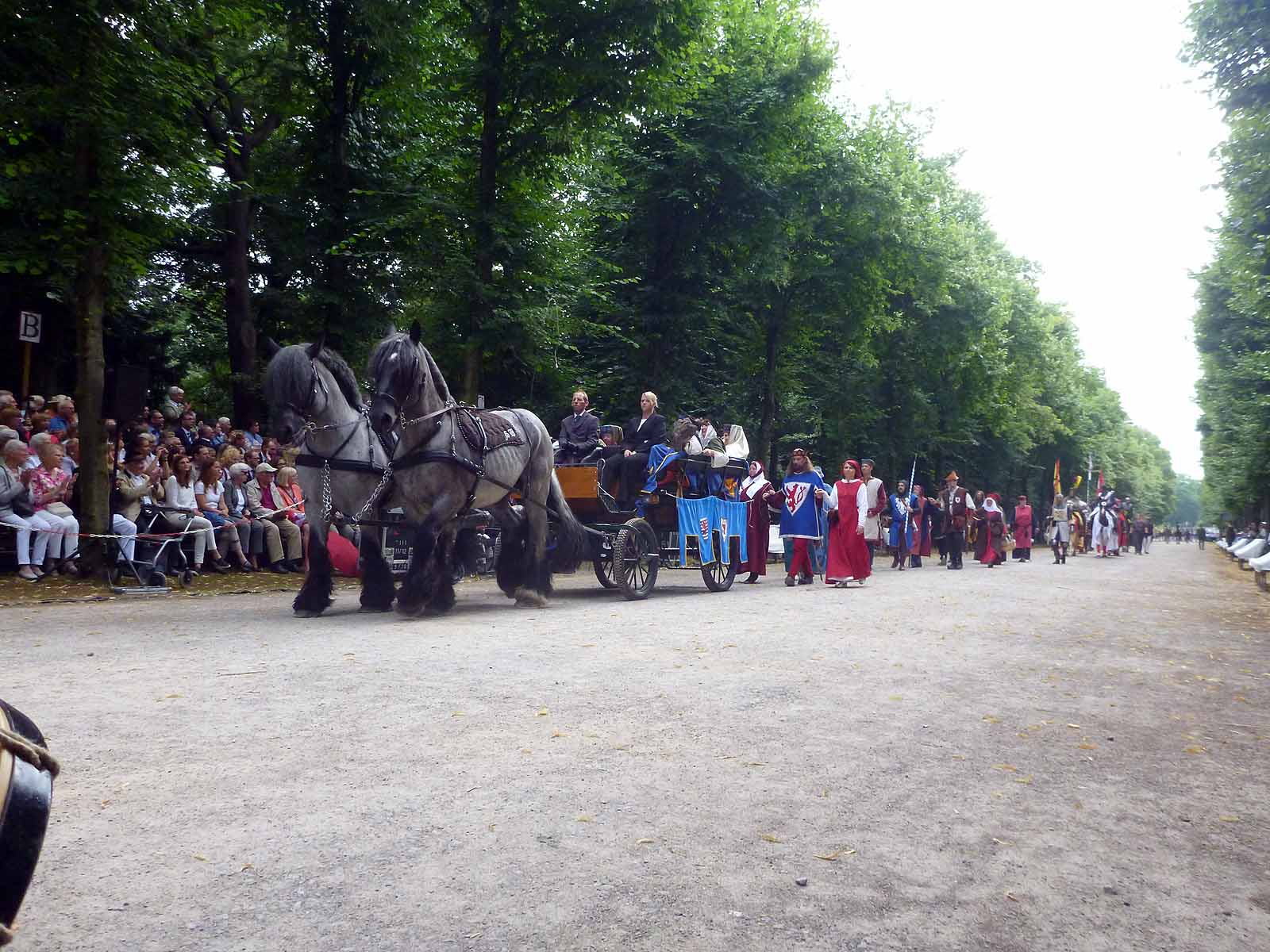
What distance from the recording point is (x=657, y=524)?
1437cm

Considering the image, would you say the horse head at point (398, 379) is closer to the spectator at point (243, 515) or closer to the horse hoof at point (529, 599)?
the horse hoof at point (529, 599)

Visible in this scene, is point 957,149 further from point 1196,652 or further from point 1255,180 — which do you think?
point 1196,652

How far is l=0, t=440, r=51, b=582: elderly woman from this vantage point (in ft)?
43.8

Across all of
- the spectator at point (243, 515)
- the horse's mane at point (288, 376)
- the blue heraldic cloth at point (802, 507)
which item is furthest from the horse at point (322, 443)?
the blue heraldic cloth at point (802, 507)

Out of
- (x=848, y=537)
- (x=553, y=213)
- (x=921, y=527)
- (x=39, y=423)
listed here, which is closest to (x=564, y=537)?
(x=848, y=537)

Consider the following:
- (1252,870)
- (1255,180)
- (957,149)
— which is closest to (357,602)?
(1252,870)

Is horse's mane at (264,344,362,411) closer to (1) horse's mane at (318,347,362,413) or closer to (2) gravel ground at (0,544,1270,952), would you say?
(1) horse's mane at (318,347,362,413)

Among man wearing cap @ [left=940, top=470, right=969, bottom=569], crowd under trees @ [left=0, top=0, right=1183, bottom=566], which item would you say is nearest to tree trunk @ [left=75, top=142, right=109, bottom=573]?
crowd under trees @ [left=0, top=0, right=1183, bottom=566]

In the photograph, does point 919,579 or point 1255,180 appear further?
point 919,579

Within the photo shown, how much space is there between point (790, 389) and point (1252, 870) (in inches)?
1180

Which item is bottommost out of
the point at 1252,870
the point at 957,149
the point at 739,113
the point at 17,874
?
the point at 1252,870

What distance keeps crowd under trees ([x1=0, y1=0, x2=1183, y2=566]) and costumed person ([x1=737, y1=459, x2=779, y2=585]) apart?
4.73 m

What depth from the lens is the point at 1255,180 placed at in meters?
16.5

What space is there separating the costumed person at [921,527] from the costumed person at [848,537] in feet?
34.7
